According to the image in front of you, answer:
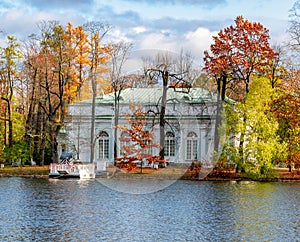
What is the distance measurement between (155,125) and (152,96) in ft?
12.3

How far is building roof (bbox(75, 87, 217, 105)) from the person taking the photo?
166 ft

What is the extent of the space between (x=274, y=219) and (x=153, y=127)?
25721 millimetres

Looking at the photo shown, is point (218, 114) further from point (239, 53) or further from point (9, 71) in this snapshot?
point (9, 71)

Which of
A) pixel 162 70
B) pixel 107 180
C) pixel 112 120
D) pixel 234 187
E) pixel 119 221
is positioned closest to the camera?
pixel 119 221

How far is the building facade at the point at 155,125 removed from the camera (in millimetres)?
49438

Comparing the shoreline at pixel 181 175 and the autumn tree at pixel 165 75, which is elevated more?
the autumn tree at pixel 165 75

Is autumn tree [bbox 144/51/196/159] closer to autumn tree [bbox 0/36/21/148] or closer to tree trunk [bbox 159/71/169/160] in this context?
tree trunk [bbox 159/71/169/160]

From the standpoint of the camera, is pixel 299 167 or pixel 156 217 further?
pixel 299 167

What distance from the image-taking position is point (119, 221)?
23.0m

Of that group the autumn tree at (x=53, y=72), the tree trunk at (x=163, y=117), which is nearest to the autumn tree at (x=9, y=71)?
the autumn tree at (x=53, y=72)

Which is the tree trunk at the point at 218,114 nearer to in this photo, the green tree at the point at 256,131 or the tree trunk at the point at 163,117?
the green tree at the point at 256,131

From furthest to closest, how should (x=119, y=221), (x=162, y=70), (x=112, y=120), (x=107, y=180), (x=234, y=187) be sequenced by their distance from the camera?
(x=112, y=120) < (x=162, y=70) < (x=107, y=180) < (x=234, y=187) < (x=119, y=221)

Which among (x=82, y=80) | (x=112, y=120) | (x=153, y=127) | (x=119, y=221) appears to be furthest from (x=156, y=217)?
(x=82, y=80)

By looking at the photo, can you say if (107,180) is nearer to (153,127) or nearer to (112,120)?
(153,127)
